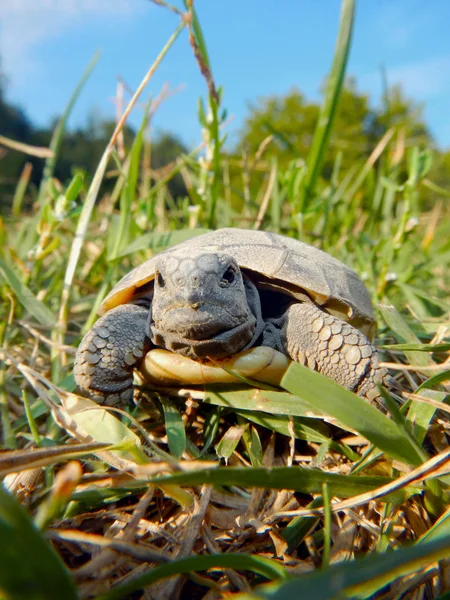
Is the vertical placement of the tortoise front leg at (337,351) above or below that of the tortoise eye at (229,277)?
below

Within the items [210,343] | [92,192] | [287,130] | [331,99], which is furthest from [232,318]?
[287,130]

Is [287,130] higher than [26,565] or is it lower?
higher

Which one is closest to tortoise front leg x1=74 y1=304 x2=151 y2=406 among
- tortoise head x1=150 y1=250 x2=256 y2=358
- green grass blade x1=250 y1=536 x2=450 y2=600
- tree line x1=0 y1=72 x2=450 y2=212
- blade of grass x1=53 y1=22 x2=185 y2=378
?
tortoise head x1=150 y1=250 x2=256 y2=358

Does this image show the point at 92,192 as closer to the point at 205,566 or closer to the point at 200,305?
the point at 200,305

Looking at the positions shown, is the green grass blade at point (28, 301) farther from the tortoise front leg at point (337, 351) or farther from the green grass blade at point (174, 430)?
the tortoise front leg at point (337, 351)

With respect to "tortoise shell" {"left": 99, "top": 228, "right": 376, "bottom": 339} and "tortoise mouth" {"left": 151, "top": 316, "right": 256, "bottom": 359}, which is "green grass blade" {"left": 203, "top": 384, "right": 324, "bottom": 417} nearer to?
"tortoise mouth" {"left": 151, "top": 316, "right": 256, "bottom": 359}

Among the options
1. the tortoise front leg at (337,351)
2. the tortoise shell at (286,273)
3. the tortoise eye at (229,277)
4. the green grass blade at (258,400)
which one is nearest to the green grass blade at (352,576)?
the green grass blade at (258,400)
